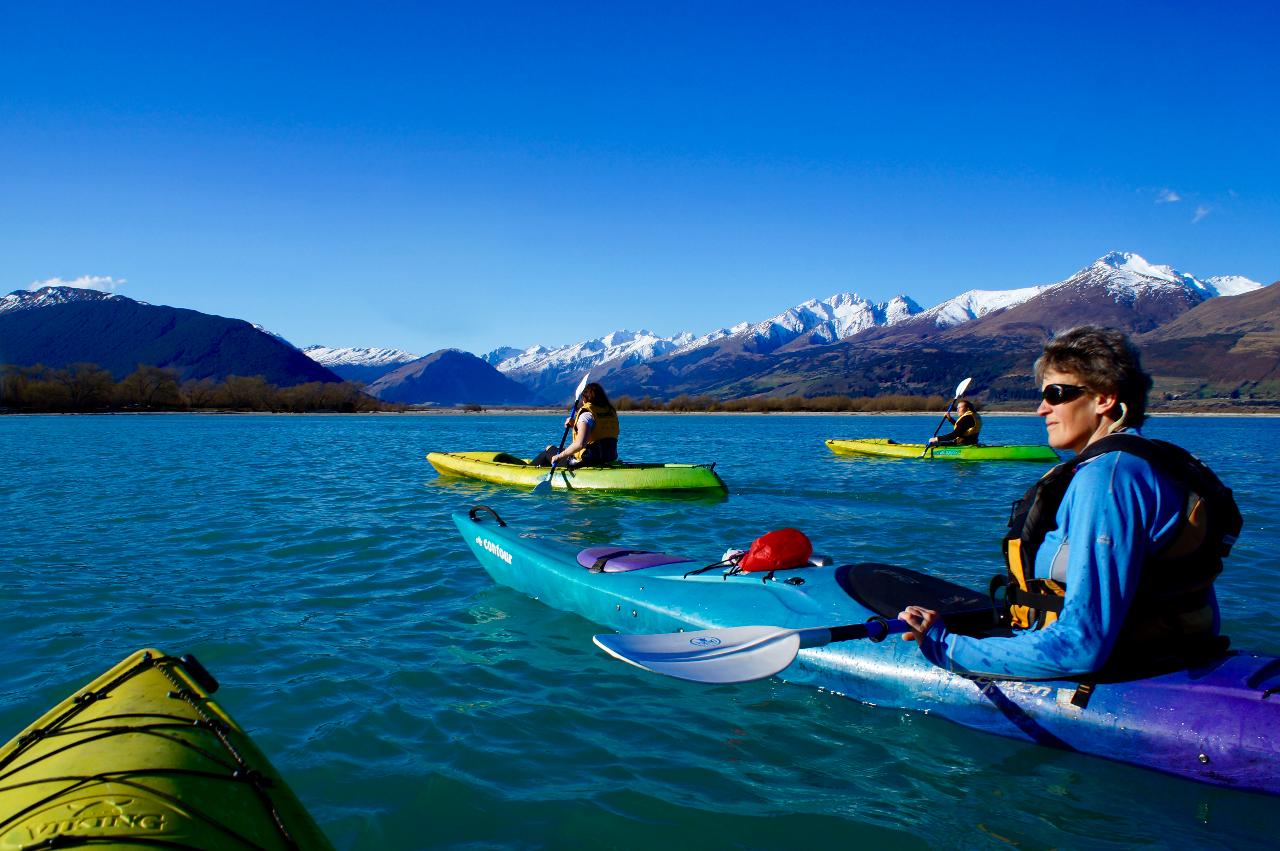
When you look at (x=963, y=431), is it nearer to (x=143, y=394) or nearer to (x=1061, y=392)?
(x=1061, y=392)

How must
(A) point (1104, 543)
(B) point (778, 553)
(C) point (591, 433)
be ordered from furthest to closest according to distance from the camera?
(C) point (591, 433) → (B) point (778, 553) → (A) point (1104, 543)

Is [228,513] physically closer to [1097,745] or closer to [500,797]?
[500,797]

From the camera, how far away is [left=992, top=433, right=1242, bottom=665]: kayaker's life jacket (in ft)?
9.99

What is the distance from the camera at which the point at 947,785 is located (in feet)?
12.4

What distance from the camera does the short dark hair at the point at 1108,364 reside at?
312cm

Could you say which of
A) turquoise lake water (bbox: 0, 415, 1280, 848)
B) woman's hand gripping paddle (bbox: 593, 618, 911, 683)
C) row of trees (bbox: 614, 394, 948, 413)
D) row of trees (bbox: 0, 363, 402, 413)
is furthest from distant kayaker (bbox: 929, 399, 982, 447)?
row of trees (bbox: 0, 363, 402, 413)

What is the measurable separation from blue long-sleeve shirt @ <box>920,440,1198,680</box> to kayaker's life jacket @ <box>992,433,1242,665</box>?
2.9 inches

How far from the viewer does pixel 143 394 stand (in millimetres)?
87500

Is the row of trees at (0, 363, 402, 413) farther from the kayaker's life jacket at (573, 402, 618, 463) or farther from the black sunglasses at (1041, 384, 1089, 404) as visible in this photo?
the black sunglasses at (1041, 384, 1089, 404)

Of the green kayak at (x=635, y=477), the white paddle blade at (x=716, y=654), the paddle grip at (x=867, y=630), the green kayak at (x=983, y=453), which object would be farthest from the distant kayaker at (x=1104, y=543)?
the green kayak at (x=983, y=453)

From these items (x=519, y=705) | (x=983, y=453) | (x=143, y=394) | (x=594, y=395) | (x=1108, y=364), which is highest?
(x=143, y=394)

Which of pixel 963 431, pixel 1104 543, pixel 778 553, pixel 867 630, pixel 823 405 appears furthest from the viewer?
pixel 823 405

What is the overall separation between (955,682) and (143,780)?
3.65m

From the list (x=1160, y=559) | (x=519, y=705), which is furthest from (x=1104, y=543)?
(x=519, y=705)
